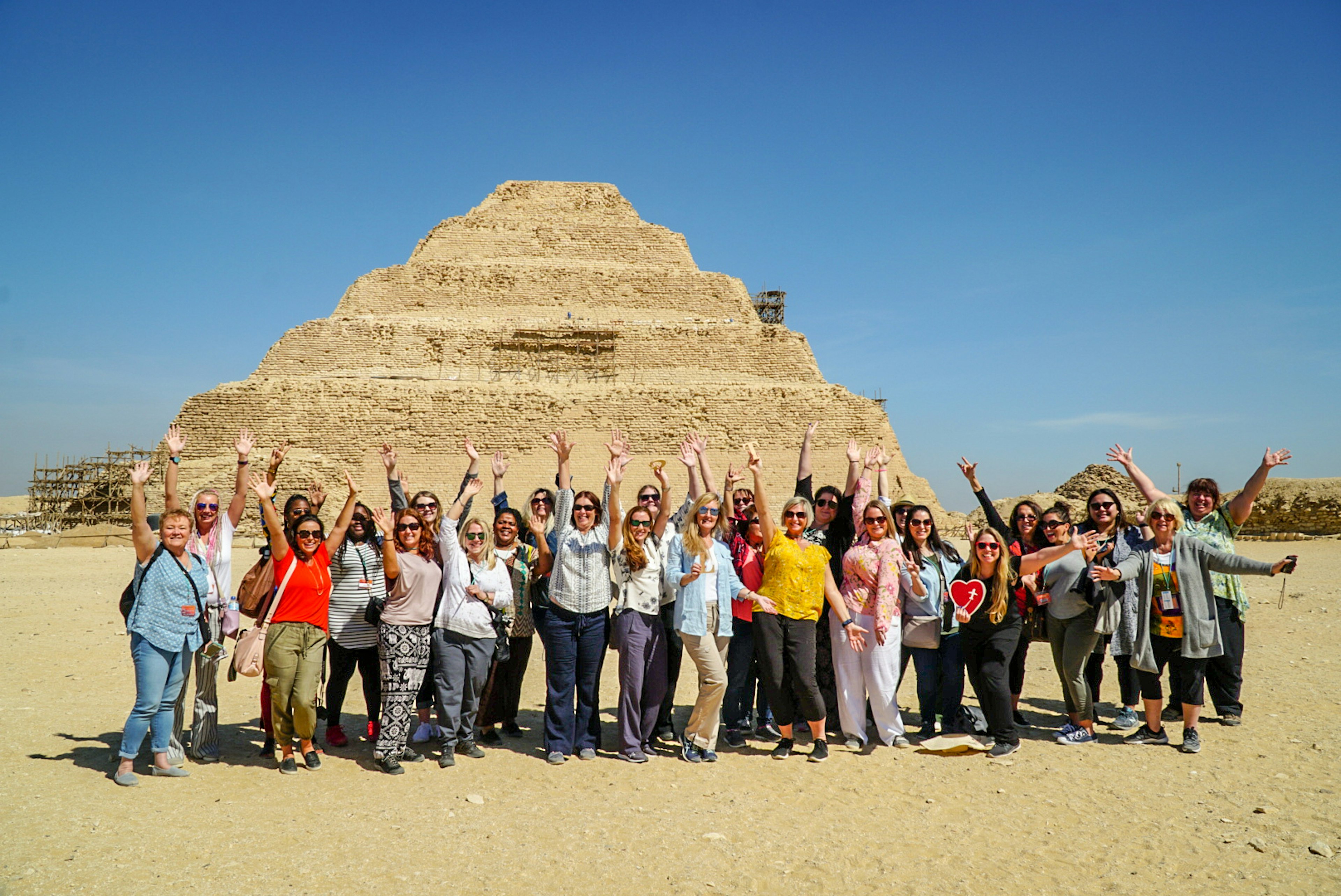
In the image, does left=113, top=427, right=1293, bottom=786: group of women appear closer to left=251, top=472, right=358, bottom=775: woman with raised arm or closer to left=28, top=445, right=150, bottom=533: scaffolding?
left=251, top=472, right=358, bottom=775: woman with raised arm

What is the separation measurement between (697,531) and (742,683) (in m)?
1.15

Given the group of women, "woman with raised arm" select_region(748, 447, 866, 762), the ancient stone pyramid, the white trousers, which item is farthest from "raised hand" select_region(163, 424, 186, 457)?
the ancient stone pyramid

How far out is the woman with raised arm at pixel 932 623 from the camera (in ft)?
17.9

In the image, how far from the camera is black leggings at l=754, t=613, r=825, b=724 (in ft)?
16.8

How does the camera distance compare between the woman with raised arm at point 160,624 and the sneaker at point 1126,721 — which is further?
the sneaker at point 1126,721

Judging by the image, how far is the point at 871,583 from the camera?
5.29 meters

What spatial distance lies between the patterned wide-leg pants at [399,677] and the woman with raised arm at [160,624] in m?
0.99

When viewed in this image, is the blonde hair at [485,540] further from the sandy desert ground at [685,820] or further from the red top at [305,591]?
the sandy desert ground at [685,820]

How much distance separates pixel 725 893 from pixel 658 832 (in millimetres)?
649

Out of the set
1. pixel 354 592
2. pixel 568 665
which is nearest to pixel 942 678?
pixel 568 665

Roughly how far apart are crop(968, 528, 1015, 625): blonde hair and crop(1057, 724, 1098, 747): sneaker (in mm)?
1054

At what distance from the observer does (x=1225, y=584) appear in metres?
5.91

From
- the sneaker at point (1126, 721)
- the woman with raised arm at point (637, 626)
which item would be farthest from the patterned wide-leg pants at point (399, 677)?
the sneaker at point (1126, 721)

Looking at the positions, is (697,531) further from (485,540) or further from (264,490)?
(264,490)
